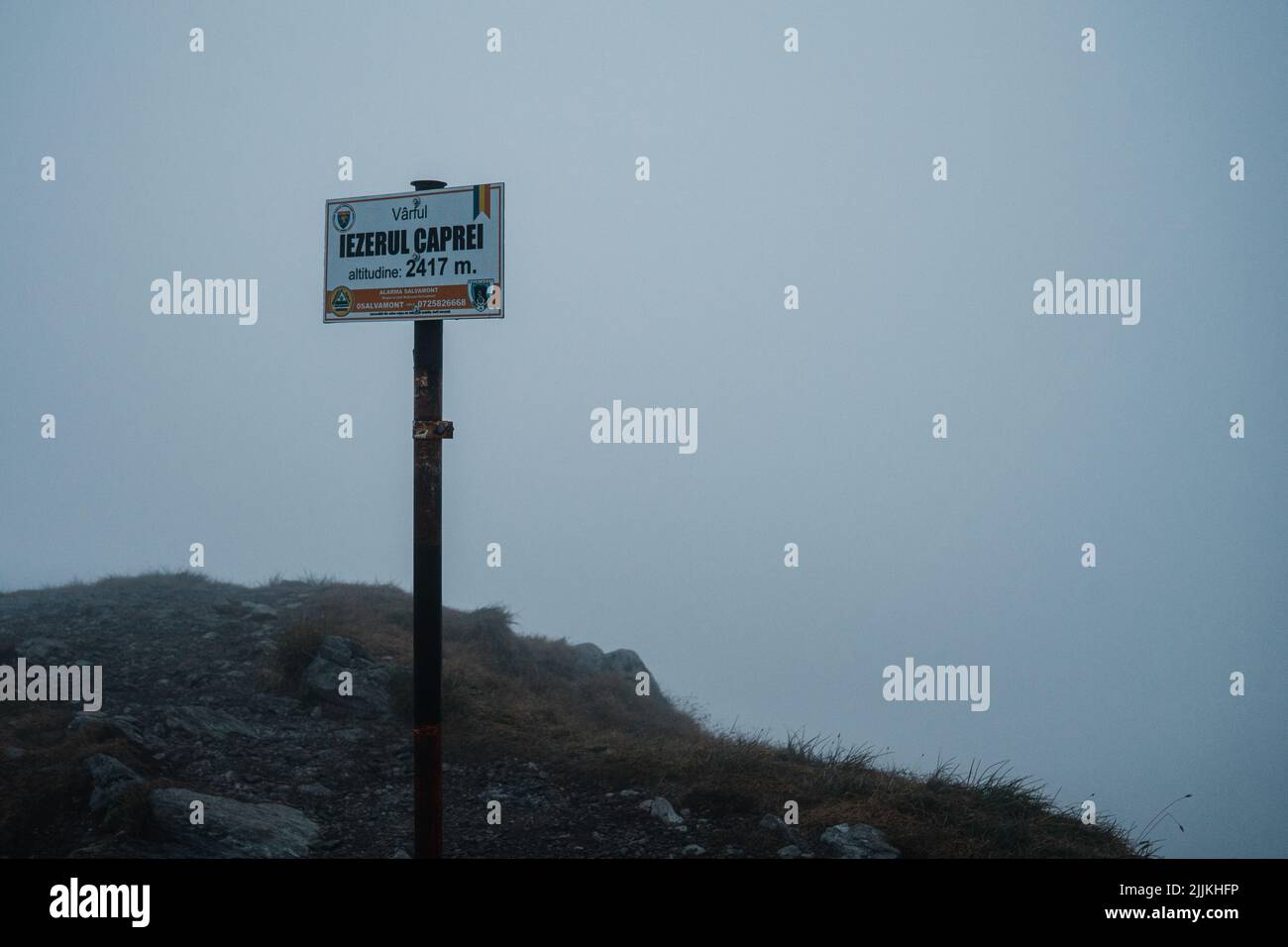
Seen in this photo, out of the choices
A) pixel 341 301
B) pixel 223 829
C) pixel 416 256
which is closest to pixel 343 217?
pixel 341 301

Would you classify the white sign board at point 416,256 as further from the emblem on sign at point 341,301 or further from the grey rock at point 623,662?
the grey rock at point 623,662

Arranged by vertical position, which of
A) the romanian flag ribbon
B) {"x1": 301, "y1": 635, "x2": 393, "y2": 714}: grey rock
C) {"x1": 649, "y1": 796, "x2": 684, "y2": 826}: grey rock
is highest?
the romanian flag ribbon

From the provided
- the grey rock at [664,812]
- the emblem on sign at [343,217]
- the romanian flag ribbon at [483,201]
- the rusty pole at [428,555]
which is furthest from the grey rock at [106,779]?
the romanian flag ribbon at [483,201]

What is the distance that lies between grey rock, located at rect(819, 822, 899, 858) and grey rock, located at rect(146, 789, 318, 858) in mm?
4590

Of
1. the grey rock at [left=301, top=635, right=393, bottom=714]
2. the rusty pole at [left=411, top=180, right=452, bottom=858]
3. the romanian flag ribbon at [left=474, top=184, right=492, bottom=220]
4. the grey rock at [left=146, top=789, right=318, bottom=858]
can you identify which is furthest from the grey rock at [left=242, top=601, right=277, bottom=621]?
the romanian flag ribbon at [left=474, top=184, right=492, bottom=220]

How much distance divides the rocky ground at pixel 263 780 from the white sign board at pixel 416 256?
4.67 m

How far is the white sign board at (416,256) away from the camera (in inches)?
268

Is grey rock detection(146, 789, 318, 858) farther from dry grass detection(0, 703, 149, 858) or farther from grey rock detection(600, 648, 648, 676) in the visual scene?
grey rock detection(600, 648, 648, 676)

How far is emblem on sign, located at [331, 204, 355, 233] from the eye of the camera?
7.21 m

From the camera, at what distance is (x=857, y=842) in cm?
823

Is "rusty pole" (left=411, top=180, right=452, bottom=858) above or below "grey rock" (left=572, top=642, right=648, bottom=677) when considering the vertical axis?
above

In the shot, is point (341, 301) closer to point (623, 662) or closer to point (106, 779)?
point (106, 779)

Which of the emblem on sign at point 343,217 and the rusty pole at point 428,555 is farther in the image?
the emblem on sign at point 343,217
